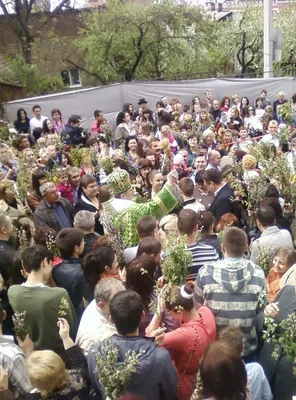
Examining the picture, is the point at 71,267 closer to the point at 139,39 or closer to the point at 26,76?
the point at 26,76

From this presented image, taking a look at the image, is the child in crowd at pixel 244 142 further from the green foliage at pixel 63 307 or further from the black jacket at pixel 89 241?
the green foliage at pixel 63 307

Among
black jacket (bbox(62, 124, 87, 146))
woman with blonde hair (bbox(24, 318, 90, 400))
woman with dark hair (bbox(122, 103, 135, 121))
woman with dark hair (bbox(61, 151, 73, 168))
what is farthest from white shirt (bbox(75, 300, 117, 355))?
woman with dark hair (bbox(122, 103, 135, 121))

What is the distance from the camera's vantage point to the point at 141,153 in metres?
8.29

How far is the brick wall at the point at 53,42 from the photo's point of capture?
79.7 ft

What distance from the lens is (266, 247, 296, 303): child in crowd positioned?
391cm

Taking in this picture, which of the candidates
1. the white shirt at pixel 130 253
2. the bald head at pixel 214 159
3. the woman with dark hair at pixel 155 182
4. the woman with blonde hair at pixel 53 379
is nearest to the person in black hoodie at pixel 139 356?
the woman with blonde hair at pixel 53 379

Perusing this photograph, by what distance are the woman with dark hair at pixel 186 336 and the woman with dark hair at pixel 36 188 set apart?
3.42 m

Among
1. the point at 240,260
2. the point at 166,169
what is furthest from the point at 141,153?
the point at 240,260

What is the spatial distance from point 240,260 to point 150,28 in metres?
19.4

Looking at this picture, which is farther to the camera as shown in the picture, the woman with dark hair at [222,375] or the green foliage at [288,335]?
the green foliage at [288,335]

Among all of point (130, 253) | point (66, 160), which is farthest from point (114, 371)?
point (66, 160)

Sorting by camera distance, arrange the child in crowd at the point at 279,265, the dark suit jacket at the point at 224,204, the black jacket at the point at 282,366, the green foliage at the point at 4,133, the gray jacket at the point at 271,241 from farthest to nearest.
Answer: the green foliage at the point at 4,133
the dark suit jacket at the point at 224,204
the gray jacket at the point at 271,241
the child in crowd at the point at 279,265
the black jacket at the point at 282,366

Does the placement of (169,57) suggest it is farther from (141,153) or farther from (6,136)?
(141,153)

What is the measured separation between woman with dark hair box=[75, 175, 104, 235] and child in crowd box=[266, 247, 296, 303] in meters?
2.67
